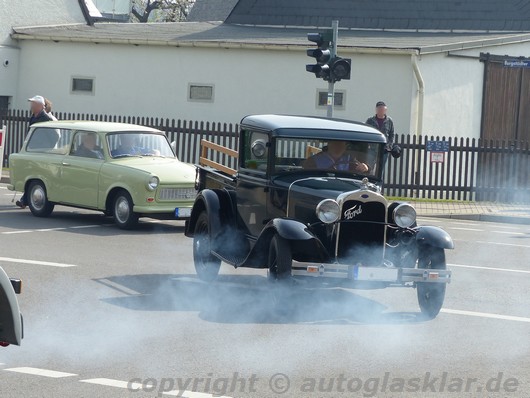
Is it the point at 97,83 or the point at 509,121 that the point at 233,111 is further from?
the point at 509,121

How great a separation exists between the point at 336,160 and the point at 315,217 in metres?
1.03

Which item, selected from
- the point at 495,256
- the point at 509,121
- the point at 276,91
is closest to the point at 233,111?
the point at 276,91

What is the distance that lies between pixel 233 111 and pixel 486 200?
26.3 feet

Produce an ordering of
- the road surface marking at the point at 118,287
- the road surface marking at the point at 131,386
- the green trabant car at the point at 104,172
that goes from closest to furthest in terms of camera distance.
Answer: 1. the road surface marking at the point at 131,386
2. the road surface marking at the point at 118,287
3. the green trabant car at the point at 104,172

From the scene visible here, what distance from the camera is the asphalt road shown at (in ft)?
23.6

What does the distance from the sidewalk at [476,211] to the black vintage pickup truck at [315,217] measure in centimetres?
916

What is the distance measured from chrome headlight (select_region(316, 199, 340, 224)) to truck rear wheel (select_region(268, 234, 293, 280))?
41 cm

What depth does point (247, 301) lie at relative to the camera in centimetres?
1038

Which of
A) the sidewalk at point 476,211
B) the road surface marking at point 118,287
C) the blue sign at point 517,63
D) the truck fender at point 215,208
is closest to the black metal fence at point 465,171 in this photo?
the sidewalk at point 476,211

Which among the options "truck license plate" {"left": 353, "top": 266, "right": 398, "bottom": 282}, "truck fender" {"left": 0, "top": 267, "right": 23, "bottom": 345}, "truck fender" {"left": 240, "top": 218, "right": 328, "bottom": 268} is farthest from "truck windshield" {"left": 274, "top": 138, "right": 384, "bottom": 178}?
"truck fender" {"left": 0, "top": 267, "right": 23, "bottom": 345}

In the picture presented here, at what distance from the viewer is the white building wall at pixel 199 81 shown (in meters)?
26.9

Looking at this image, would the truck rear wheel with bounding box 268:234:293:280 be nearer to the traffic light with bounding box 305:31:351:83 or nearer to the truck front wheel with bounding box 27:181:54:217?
the truck front wheel with bounding box 27:181:54:217

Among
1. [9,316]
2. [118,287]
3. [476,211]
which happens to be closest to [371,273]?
[118,287]

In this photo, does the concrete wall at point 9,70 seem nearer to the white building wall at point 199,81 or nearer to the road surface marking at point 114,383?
the white building wall at point 199,81
